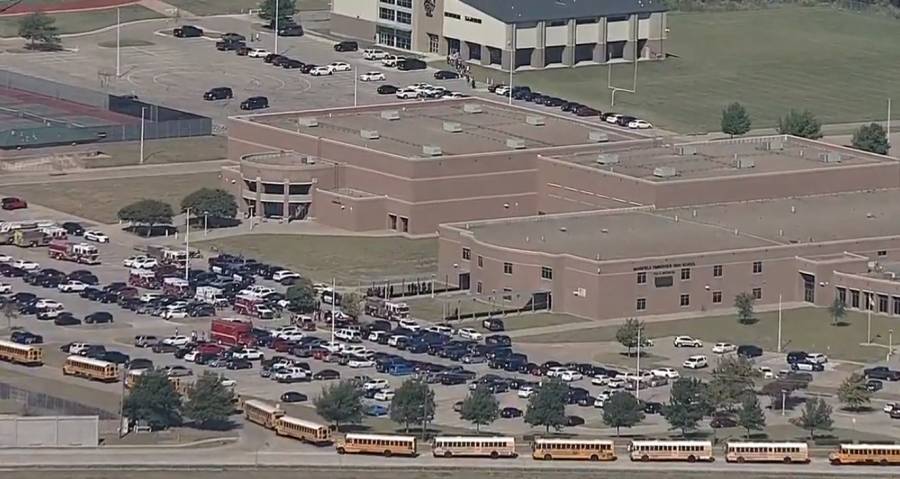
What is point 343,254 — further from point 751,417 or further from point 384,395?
point 751,417

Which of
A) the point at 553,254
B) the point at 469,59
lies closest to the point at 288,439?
the point at 553,254

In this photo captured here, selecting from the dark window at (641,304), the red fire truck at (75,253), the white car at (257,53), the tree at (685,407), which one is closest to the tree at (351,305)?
the dark window at (641,304)

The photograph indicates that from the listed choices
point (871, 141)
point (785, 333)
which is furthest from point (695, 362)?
point (871, 141)

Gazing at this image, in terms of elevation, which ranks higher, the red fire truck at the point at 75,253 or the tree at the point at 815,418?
the tree at the point at 815,418

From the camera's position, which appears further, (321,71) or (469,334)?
(321,71)

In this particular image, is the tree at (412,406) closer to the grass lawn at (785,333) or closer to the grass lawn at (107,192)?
the grass lawn at (785,333)
